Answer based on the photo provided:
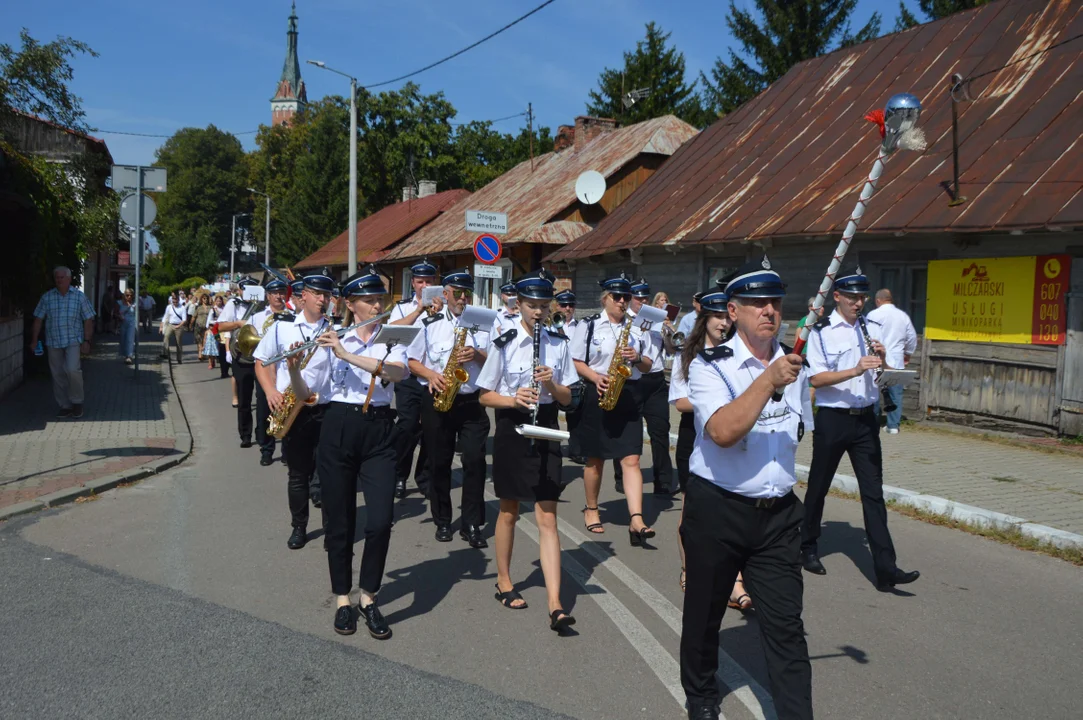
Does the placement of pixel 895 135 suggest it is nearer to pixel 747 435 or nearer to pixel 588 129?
pixel 747 435

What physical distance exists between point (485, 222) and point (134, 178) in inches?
238

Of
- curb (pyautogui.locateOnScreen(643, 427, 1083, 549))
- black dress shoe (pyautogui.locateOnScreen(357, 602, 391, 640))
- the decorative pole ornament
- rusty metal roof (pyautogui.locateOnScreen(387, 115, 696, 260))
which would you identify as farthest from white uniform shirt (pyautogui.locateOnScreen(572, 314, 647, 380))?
rusty metal roof (pyautogui.locateOnScreen(387, 115, 696, 260))

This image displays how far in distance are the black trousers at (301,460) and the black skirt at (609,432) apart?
2120 mm

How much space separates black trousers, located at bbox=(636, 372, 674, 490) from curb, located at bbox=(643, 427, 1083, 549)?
1843 millimetres

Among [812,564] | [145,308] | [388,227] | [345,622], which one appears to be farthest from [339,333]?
[388,227]

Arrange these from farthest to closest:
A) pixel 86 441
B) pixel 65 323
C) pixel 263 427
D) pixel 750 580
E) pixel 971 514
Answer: pixel 65 323 → pixel 86 441 → pixel 263 427 → pixel 971 514 → pixel 750 580

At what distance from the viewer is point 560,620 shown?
198 inches

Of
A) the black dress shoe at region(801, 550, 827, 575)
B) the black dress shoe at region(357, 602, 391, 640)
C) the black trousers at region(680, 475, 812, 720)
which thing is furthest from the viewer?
the black dress shoe at region(801, 550, 827, 575)

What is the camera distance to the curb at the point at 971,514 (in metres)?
7.20

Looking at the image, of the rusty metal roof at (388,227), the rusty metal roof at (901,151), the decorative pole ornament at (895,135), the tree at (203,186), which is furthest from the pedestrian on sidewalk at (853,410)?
the tree at (203,186)

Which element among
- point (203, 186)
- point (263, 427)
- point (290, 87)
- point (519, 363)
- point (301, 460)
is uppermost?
point (290, 87)

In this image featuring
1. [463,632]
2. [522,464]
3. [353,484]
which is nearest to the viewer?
[463,632]

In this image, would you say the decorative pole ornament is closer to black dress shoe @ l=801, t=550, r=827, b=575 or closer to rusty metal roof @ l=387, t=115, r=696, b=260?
black dress shoe @ l=801, t=550, r=827, b=575

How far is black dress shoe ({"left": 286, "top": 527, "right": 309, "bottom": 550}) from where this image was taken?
6.82m
